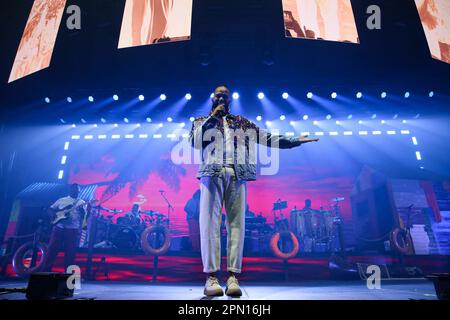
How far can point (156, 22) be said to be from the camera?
13.2 ft

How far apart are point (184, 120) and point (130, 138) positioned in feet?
5.13

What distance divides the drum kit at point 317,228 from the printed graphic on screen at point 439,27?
11.7ft

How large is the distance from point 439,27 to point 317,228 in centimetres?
427

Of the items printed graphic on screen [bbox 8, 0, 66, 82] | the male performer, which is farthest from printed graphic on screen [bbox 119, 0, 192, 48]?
the male performer

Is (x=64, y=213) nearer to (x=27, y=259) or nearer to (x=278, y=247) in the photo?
(x=27, y=259)

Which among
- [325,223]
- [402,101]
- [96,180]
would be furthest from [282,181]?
[96,180]

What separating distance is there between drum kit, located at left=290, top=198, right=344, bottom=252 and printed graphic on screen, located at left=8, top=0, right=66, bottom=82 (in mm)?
5778

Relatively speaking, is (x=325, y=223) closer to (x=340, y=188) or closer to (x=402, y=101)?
→ (x=340, y=188)

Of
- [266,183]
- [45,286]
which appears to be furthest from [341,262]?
[45,286]

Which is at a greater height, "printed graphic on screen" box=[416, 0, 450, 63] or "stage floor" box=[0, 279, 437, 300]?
"printed graphic on screen" box=[416, 0, 450, 63]

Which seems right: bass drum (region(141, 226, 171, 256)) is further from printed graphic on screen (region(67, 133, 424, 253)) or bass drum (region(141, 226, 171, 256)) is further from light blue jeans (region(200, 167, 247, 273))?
light blue jeans (region(200, 167, 247, 273))

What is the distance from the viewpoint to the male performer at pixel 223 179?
2.05 meters

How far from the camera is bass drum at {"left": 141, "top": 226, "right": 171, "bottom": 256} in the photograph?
16.4ft

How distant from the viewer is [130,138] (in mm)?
7137
